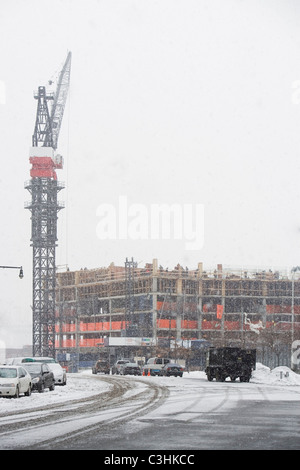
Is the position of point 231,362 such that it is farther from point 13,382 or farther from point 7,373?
point 13,382

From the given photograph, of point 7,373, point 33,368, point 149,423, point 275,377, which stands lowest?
point 275,377

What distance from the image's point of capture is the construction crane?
5069 inches

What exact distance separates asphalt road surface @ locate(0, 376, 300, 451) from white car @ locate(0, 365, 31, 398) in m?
3.48

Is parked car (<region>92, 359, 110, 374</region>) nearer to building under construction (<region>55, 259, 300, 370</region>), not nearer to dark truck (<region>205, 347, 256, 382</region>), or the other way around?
dark truck (<region>205, 347, 256, 382</region>)

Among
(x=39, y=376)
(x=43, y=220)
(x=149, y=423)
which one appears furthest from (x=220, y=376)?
(x=43, y=220)

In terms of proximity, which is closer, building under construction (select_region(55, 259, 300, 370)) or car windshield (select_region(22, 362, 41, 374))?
car windshield (select_region(22, 362, 41, 374))

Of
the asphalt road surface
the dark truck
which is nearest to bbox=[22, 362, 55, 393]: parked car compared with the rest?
the asphalt road surface

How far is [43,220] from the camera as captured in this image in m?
131

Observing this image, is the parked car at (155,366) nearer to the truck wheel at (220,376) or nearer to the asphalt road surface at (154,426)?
the truck wheel at (220,376)

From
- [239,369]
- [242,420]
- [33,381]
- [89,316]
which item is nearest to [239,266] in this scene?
[89,316]

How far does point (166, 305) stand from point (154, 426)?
12517 centimetres

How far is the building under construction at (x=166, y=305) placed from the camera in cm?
14350

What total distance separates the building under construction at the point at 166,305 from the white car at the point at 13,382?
339 ft
